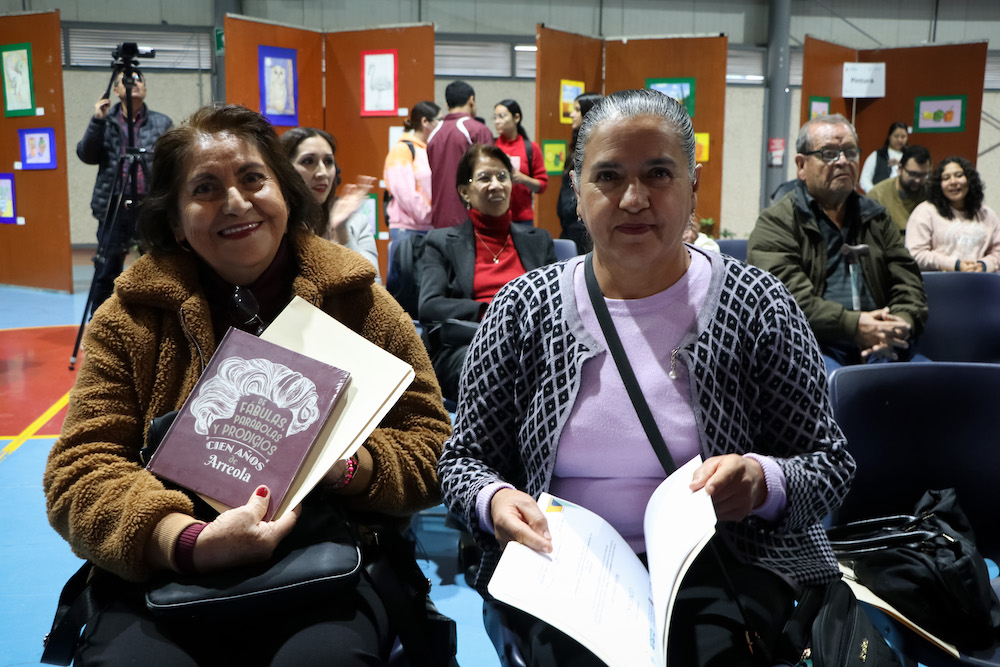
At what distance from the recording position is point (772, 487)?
134 centimetres

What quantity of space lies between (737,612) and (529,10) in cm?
1157

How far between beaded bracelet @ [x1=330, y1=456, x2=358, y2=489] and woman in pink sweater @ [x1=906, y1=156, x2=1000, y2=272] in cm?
463

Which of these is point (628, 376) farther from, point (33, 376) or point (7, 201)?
point (7, 201)

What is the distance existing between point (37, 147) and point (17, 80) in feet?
2.33

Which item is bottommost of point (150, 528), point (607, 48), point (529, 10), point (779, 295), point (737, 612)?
point (737, 612)

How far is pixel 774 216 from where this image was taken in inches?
124

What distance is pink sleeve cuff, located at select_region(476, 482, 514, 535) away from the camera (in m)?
1.39

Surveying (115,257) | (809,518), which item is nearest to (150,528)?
(809,518)

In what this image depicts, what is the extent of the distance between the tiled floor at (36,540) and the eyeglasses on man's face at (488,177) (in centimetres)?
138

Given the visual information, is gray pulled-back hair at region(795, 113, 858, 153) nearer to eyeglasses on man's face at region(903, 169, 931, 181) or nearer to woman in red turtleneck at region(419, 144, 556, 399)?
woman in red turtleneck at region(419, 144, 556, 399)

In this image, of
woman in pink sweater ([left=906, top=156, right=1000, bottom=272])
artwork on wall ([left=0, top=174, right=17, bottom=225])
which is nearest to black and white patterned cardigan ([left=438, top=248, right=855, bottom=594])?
woman in pink sweater ([left=906, top=156, right=1000, bottom=272])

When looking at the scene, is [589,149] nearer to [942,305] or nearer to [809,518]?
[809,518]

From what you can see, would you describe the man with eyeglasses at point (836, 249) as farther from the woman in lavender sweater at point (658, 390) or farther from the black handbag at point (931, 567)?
the woman in lavender sweater at point (658, 390)

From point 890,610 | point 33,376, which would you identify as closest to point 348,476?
point 890,610
